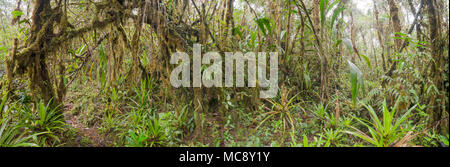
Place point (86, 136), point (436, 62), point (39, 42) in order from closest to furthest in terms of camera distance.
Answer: point (436, 62), point (39, 42), point (86, 136)

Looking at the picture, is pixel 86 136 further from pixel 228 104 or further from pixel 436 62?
pixel 436 62

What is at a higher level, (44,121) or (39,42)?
(39,42)

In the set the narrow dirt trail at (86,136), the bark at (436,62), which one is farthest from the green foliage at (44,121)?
the bark at (436,62)

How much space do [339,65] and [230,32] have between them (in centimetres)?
141

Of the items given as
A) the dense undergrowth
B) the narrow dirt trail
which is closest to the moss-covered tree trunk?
the dense undergrowth

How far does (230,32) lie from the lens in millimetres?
2188
